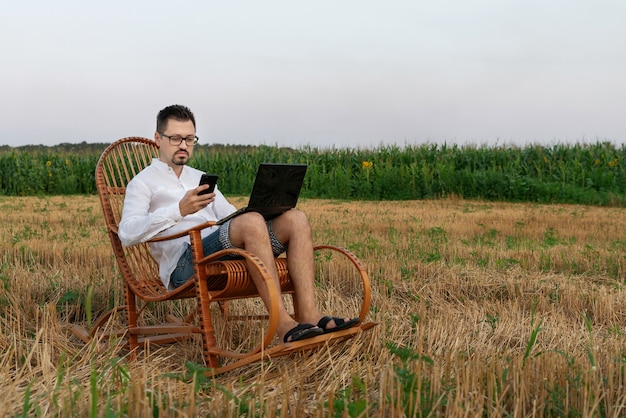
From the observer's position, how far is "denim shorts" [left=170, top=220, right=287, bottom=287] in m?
3.68

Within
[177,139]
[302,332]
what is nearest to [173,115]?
[177,139]

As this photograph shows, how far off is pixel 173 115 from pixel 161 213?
24.3 inches

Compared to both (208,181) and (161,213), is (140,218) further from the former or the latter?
(208,181)

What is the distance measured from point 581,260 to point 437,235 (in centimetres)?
221

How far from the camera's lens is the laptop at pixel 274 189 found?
3.52 meters

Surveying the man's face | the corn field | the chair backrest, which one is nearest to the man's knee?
the chair backrest

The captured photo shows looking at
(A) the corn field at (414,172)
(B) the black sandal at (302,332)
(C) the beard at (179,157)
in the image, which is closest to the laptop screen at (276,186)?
(B) the black sandal at (302,332)

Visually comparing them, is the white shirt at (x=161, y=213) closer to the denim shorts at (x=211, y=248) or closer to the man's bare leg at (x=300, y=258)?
the denim shorts at (x=211, y=248)

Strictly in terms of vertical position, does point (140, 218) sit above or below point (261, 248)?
above

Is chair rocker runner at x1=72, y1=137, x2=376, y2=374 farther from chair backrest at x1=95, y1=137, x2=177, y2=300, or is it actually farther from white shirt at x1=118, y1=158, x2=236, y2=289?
white shirt at x1=118, y1=158, x2=236, y2=289

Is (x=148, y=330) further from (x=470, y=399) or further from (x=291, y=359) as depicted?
(x=470, y=399)

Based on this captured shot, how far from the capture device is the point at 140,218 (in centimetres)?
390

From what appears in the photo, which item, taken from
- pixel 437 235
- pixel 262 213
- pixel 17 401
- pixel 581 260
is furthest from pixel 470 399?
pixel 437 235

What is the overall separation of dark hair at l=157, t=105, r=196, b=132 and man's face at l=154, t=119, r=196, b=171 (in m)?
0.02
